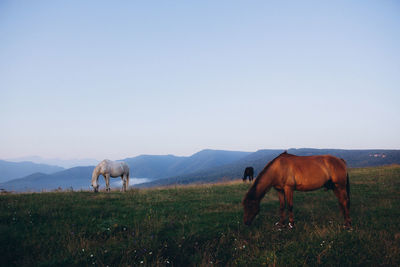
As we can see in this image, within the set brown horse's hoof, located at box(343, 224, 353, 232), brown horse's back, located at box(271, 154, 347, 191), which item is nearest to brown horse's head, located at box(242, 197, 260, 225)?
brown horse's back, located at box(271, 154, 347, 191)

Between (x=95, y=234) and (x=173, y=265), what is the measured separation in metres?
2.80

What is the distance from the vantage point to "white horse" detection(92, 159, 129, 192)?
14773 millimetres

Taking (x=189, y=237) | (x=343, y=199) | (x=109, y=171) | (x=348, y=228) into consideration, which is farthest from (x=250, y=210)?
(x=109, y=171)

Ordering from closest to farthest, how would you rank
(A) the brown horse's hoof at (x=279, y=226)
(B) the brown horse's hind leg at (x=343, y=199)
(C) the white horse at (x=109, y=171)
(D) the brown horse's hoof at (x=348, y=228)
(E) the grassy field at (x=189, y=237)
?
(E) the grassy field at (x=189, y=237) → (D) the brown horse's hoof at (x=348, y=228) → (A) the brown horse's hoof at (x=279, y=226) → (B) the brown horse's hind leg at (x=343, y=199) → (C) the white horse at (x=109, y=171)

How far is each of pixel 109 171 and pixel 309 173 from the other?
1366 cm

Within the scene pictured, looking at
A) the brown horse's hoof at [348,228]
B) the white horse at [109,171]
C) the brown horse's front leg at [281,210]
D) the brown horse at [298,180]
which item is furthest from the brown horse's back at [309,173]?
the white horse at [109,171]

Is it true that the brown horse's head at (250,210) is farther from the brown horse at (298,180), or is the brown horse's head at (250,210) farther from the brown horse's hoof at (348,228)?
the brown horse's hoof at (348,228)

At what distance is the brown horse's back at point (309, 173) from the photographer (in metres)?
6.89

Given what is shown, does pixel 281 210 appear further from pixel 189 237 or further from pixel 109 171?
pixel 109 171

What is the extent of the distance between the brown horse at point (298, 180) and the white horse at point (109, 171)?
10.5 meters

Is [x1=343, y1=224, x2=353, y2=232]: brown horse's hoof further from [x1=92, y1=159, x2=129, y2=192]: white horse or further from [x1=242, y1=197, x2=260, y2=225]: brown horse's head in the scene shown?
[x1=92, y1=159, x2=129, y2=192]: white horse

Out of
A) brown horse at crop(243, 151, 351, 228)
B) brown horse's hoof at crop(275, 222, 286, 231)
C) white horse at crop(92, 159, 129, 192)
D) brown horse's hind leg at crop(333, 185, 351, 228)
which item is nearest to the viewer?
brown horse's hoof at crop(275, 222, 286, 231)

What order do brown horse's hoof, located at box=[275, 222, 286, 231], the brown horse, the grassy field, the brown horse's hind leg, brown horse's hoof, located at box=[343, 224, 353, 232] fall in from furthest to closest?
the brown horse < the brown horse's hind leg < brown horse's hoof, located at box=[275, 222, 286, 231] < brown horse's hoof, located at box=[343, 224, 353, 232] < the grassy field

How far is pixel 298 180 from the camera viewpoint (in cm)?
690
